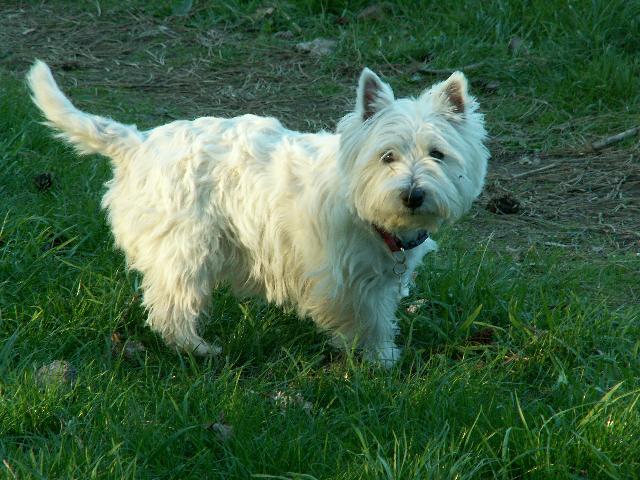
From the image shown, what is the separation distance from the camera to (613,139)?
622cm

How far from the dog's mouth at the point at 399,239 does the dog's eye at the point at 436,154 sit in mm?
310

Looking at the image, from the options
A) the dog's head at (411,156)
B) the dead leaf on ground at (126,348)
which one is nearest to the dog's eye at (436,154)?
the dog's head at (411,156)

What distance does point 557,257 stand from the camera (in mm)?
4801

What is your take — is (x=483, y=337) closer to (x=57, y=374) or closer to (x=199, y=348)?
(x=199, y=348)

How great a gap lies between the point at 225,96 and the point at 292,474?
458 cm

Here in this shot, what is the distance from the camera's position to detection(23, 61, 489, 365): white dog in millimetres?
3646

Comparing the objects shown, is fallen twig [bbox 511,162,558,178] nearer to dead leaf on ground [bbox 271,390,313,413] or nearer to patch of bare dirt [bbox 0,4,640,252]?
patch of bare dirt [bbox 0,4,640,252]

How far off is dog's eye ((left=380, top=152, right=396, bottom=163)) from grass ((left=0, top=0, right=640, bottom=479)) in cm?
75

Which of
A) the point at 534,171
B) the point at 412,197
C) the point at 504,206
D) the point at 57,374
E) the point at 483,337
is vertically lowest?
the point at 534,171

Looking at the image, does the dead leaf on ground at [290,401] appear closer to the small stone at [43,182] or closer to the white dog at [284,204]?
the white dog at [284,204]

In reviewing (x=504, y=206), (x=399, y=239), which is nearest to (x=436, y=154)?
(x=399, y=239)

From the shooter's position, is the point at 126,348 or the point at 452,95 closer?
the point at 452,95

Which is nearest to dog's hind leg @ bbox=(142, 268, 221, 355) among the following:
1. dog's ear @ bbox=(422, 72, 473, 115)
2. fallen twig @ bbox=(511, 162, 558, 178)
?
dog's ear @ bbox=(422, 72, 473, 115)

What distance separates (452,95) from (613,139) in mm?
2838
